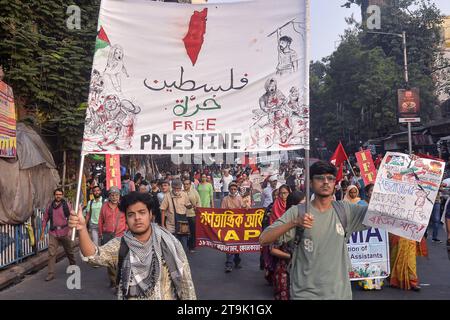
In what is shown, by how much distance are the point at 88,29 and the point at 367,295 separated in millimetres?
10204

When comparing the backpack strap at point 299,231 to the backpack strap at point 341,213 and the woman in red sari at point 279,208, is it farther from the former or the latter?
the woman in red sari at point 279,208

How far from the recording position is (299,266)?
3.23m

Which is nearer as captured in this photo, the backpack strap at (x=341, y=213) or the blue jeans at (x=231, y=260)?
the backpack strap at (x=341, y=213)

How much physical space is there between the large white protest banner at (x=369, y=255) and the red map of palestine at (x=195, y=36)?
4.74 m

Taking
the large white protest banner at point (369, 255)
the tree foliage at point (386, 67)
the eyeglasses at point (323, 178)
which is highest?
the tree foliage at point (386, 67)

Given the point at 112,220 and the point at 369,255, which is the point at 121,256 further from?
the point at 369,255

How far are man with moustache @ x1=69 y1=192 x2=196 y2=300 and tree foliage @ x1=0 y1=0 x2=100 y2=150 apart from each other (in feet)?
33.5

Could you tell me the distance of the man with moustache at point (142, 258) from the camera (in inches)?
116

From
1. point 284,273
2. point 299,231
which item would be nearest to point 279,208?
point 284,273

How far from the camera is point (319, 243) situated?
318cm

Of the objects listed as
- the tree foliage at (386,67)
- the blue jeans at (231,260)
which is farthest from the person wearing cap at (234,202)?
the tree foliage at (386,67)

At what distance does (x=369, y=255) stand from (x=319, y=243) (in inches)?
192

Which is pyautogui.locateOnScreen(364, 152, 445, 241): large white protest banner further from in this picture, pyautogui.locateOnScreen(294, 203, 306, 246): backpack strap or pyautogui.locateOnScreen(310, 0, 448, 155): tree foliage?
pyautogui.locateOnScreen(310, 0, 448, 155): tree foliage

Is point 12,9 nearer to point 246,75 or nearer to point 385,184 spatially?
point 246,75
